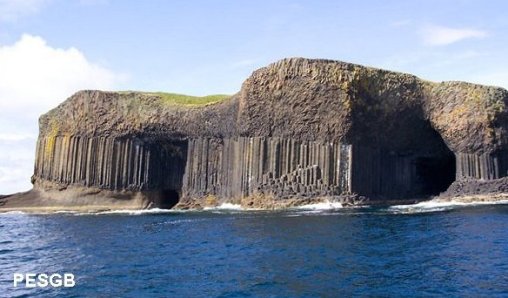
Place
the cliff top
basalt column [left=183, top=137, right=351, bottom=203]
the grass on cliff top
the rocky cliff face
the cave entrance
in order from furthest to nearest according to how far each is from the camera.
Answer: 1. the grass on cliff top
2. the cave entrance
3. the cliff top
4. the rocky cliff face
5. basalt column [left=183, top=137, right=351, bottom=203]

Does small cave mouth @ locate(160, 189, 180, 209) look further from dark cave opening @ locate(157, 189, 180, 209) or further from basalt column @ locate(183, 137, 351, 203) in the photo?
basalt column @ locate(183, 137, 351, 203)

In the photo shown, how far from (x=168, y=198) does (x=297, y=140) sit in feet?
65.8

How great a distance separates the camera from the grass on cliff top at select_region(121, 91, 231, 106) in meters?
70.8

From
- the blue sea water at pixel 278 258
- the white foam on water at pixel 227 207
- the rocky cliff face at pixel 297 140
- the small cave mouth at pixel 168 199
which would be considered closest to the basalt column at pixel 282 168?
the rocky cliff face at pixel 297 140

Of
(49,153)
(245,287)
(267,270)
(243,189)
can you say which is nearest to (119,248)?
(267,270)

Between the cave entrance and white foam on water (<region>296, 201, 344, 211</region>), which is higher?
the cave entrance

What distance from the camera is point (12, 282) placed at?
2153cm

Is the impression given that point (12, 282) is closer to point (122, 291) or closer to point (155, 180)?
point (122, 291)

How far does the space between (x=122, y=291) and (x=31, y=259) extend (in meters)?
9.78

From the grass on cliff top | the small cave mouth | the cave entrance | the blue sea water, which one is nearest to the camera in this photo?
the blue sea water

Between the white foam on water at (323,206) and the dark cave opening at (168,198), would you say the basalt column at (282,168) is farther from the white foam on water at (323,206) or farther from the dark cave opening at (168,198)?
the dark cave opening at (168,198)
